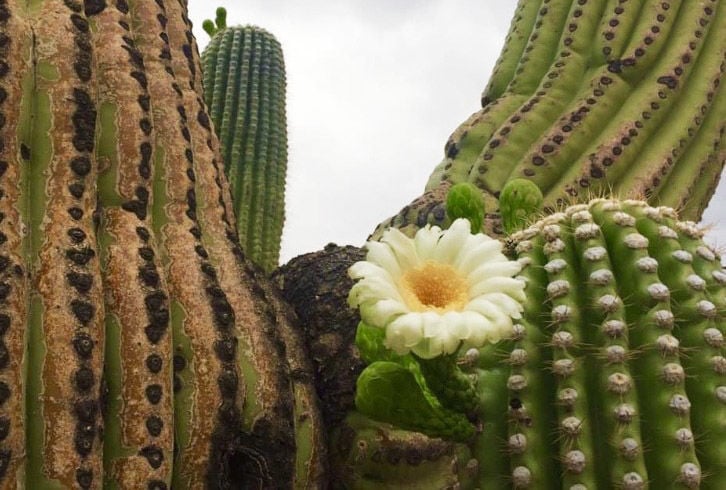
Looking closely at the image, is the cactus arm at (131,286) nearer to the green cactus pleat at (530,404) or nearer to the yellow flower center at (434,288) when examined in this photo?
the yellow flower center at (434,288)

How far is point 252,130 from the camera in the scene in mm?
3467

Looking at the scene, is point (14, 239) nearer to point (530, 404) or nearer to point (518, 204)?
point (530, 404)

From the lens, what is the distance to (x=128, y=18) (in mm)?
1182

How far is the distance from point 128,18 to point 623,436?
2.39 ft

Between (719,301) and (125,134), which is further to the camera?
(719,301)

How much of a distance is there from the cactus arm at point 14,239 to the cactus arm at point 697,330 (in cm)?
71

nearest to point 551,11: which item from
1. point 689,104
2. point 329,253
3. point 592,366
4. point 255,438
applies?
point 689,104

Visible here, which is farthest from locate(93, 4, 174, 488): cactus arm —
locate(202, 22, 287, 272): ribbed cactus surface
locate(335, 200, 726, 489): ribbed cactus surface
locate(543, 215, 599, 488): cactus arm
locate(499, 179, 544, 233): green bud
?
locate(202, 22, 287, 272): ribbed cactus surface

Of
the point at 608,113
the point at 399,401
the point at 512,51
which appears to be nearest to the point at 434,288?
the point at 399,401

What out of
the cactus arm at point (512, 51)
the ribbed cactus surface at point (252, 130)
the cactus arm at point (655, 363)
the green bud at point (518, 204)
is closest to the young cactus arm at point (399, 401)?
the cactus arm at point (655, 363)

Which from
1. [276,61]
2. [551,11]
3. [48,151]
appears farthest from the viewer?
[276,61]

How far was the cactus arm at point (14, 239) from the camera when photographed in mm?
841

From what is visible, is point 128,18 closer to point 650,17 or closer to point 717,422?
point 717,422

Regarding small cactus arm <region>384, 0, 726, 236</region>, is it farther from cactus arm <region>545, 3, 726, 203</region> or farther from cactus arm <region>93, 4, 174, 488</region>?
cactus arm <region>93, 4, 174, 488</region>
